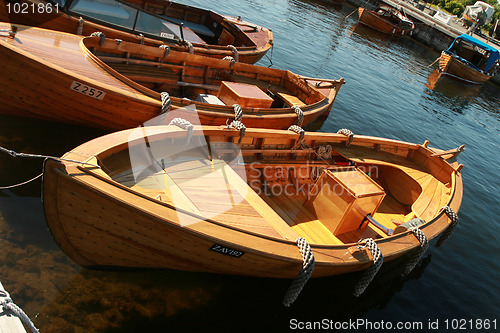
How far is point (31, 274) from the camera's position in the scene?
6.64 m

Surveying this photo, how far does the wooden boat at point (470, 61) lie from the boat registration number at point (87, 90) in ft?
110

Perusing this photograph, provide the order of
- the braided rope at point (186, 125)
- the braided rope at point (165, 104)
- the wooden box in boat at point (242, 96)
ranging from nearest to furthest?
the braided rope at point (186, 125)
the braided rope at point (165, 104)
the wooden box in boat at point (242, 96)

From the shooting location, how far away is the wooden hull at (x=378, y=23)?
140 ft

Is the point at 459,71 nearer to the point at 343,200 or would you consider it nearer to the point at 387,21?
the point at 387,21

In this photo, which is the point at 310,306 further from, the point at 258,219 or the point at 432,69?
the point at 432,69

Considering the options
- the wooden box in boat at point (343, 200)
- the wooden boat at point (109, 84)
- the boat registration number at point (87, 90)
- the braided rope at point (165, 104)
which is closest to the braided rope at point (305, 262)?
the wooden box in boat at point (343, 200)

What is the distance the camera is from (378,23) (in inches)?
1682

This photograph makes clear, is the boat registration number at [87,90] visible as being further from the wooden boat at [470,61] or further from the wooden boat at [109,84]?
the wooden boat at [470,61]

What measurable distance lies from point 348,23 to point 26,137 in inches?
1576

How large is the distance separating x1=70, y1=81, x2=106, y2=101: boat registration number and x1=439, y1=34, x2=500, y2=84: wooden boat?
33.6 m

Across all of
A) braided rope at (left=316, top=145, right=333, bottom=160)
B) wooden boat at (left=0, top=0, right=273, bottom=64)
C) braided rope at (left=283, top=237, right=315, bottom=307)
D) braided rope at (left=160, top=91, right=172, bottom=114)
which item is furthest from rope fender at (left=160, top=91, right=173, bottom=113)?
braided rope at (left=283, top=237, right=315, bottom=307)

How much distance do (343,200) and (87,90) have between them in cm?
637

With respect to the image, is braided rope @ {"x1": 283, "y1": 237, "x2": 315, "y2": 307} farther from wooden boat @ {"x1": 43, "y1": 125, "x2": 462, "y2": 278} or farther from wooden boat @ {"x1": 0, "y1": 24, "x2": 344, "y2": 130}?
wooden boat @ {"x1": 0, "y1": 24, "x2": 344, "y2": 130}

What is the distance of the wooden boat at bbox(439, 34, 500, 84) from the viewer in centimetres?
3409
